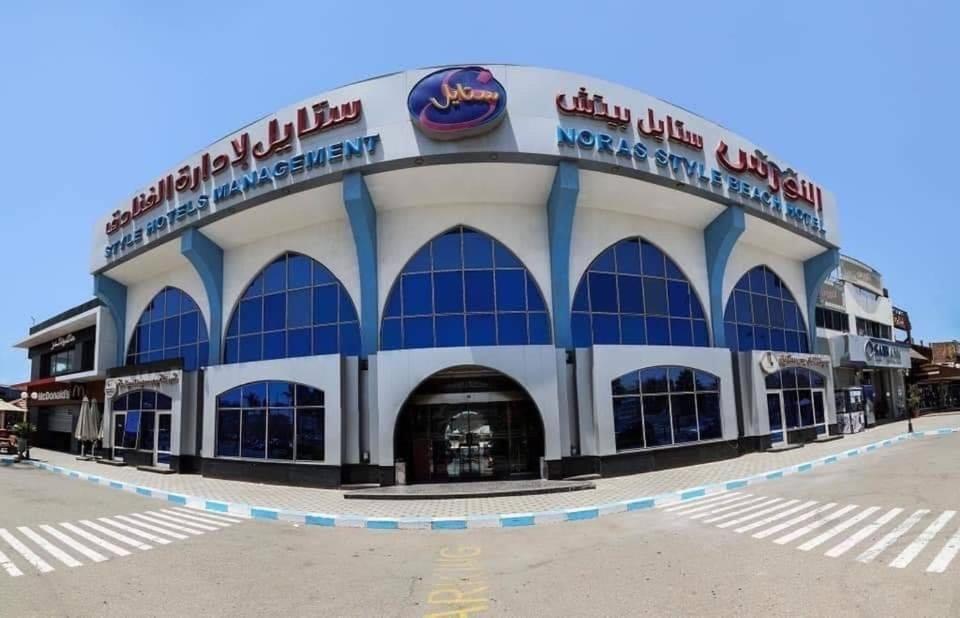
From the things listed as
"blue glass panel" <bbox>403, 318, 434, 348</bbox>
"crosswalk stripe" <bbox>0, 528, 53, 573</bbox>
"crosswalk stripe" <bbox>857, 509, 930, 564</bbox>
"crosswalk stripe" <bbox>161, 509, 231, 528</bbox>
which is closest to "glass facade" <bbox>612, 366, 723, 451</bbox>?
"blue glass panel" <bbox>403, 318, 434, 348</bbox>

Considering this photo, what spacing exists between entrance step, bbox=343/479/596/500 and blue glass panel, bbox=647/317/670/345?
22.4 ft

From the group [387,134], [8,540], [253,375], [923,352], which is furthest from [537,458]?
[923,352]

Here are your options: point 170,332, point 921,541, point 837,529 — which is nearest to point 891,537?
point 921,541

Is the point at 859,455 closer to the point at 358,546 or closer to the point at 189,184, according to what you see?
the point at 358,546

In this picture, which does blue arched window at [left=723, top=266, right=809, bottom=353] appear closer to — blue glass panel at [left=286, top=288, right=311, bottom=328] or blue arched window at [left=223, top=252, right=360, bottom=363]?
blue arched window at [left=223, top=252, right=360, bottom=363]

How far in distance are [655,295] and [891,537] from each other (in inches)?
499

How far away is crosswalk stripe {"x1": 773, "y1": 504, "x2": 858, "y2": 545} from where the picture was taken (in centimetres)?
882

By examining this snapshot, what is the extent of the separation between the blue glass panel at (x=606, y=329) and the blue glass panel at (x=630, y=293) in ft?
Answer: 2.25

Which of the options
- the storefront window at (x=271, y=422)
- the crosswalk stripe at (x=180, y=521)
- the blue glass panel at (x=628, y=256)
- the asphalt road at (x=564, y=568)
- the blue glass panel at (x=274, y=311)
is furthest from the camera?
the blue glass panel at (x=274, y=311)

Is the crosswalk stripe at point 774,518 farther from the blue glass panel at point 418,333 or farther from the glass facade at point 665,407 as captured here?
the blue glass panel at point 418,333

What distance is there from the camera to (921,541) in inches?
318

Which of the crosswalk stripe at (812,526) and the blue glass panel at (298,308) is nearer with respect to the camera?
the crosswalk stripe at (812,526)

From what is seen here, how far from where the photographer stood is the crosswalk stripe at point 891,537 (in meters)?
7.56

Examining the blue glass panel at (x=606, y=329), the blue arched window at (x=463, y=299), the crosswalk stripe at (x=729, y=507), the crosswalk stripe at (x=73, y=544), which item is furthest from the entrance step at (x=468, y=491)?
the crosswalk stripe at (x=73, y=544)
